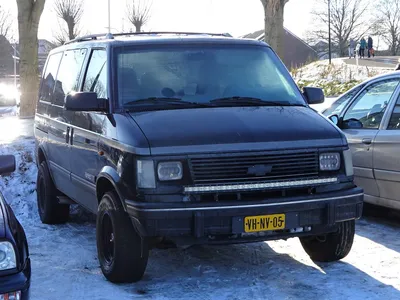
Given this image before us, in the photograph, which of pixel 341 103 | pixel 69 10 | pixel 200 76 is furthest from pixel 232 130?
pixel 69 10

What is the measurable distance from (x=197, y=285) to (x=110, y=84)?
182 centimetres

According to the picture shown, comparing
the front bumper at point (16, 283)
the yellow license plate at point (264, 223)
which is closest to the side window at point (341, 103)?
the yellow license plate at point (264, 223)

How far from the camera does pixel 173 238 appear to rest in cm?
477

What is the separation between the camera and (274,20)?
14.7 meters

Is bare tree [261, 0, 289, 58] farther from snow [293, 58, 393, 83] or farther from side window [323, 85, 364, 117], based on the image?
snow [293, 58, 393, 83]

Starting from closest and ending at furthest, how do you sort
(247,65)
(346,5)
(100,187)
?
1. (100,187)
2. (247,65)
3. (346,5)

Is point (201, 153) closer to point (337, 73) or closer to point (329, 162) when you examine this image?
point (329, 162)

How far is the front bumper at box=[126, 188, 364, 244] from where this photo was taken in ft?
15.2

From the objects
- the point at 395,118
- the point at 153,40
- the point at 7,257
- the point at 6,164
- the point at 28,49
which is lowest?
the point at 7,257

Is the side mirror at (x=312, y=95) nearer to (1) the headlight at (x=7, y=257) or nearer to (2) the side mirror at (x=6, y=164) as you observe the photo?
(2) the side mirror at (x=6, y=164)

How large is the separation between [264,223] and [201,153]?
69 centimetres

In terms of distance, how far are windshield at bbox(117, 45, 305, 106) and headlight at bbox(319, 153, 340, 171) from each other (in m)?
0.84

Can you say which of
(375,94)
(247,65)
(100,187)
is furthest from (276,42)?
(100,187)

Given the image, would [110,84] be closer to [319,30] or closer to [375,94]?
[375,94]
